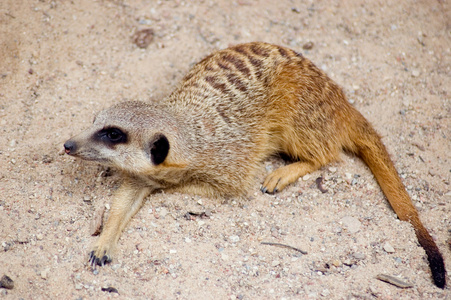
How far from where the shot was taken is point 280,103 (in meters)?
2.96

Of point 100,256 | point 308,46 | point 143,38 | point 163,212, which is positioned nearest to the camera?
point 100,256

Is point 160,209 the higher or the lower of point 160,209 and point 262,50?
the lower

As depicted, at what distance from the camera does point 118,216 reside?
8.04 ft

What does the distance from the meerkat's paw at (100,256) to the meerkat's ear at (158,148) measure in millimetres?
503

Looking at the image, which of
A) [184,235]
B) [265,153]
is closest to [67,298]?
[184,235]

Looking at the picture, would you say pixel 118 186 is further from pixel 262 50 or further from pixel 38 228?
pixel 262 50

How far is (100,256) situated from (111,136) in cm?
60

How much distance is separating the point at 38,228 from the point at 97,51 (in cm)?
154

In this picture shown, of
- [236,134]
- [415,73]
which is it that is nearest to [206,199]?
[236,134]

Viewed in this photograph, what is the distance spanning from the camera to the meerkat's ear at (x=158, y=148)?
7.85 feet

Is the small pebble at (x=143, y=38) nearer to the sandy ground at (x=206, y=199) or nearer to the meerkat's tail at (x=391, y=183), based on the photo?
the sandy ground at (x=206, y=199)

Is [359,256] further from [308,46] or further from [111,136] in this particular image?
[308,46]

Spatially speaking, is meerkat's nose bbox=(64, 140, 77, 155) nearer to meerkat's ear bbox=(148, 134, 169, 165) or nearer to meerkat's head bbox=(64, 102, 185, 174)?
meerkat's head bbox=(64, 102, 185, 174)

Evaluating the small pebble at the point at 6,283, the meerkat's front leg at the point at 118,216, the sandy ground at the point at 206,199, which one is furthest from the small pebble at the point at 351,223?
the small pebble at the point at 6,283
